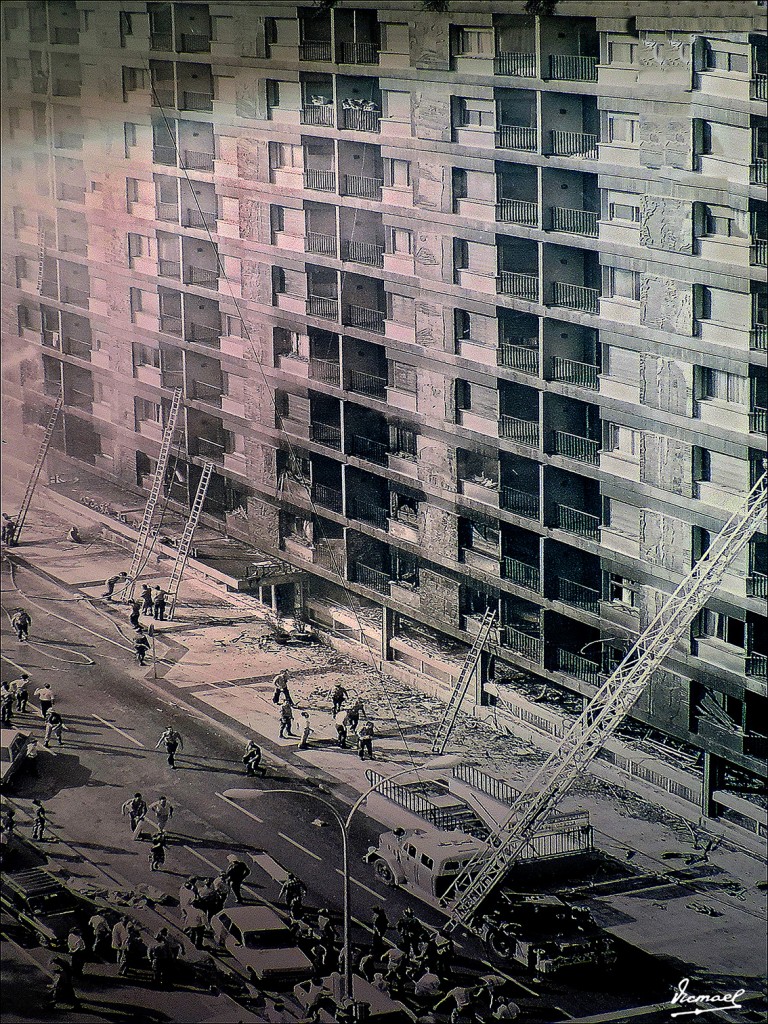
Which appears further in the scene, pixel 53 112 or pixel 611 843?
pixel 53 112

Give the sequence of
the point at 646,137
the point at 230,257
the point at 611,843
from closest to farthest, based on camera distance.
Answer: the point at 646,137, the point at 611,843, the point at 230,257

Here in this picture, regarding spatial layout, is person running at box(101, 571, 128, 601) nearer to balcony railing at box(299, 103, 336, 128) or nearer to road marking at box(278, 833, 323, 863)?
road marking at box(278, 833, 323, 863)

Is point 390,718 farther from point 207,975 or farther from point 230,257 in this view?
point 230,257

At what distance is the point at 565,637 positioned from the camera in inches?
418

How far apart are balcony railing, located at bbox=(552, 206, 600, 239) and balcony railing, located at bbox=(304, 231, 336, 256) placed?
4.67 feet

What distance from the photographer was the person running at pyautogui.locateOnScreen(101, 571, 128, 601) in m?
11.7

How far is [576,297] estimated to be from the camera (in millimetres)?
10047

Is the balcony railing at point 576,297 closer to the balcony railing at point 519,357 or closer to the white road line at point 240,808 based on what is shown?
the balcony railing at point 519,357

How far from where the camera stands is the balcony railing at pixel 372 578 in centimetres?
1112

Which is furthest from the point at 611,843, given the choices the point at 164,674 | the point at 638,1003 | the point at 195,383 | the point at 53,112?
the point at 53,112

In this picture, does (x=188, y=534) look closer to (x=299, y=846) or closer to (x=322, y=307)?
(x=322, y=307)

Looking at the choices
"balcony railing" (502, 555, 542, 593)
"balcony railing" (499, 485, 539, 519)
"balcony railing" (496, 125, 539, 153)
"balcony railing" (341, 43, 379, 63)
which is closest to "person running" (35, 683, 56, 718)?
"balcony railing" (502, 555, 542, 593)

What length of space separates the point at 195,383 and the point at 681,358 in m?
3.16

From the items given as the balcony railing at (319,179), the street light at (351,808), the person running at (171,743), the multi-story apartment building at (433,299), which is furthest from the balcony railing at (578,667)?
the balcony railing at (319,179)
